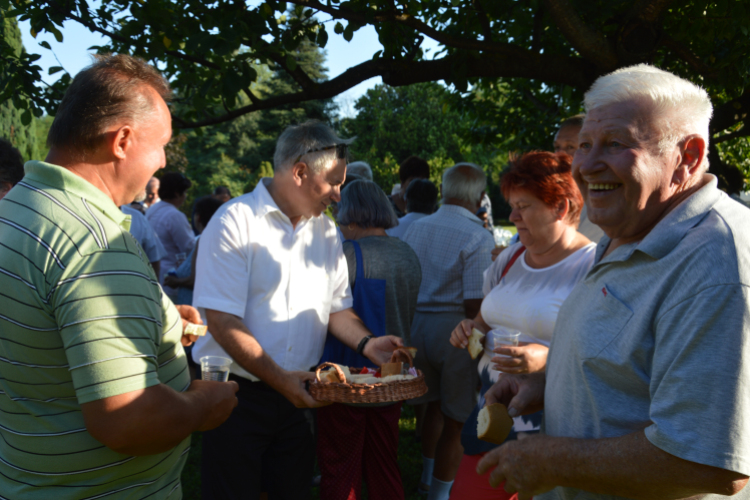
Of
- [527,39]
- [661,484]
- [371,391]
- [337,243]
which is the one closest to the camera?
[661,484]

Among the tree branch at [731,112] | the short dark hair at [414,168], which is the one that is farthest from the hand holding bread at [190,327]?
the tree branch at [731,112]

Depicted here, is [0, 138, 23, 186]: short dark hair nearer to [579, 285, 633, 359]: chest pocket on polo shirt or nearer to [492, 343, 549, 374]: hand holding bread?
[492, 343, 549, 374]: hand holding bread

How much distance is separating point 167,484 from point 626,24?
3941 millimetres

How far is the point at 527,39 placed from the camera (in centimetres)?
523

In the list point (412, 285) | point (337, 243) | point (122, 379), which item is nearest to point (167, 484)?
point (122, 379)

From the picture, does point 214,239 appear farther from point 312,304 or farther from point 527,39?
point 527,39

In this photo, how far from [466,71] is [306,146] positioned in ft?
6.23

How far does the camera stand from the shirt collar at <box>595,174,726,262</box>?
4.54 ft

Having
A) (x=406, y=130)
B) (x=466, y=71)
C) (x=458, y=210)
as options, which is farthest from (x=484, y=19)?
(x=406, y=130)

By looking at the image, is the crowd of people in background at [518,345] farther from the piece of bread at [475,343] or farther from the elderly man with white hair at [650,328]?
the piece of bread at [475,343]

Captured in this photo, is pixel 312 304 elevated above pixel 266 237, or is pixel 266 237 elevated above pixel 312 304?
pixel 266 237

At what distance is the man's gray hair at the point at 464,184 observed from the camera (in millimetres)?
4645

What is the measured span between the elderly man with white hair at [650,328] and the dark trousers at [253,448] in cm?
155

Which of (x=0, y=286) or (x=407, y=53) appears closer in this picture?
(x=0, y=286)
